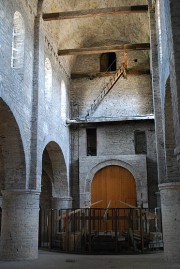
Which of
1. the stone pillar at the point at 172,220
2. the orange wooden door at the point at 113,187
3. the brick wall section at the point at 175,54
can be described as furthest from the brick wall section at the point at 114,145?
the brick wall section at the point at 175,54

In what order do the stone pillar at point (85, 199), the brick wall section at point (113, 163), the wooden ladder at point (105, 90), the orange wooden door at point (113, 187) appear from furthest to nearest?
1. the wooden ladder at point (105, 90)
2. the orange wooden door at point (113, 187)
3. the stone pillar at point (85, 199)
4. the brick wall section at point (113, 163)

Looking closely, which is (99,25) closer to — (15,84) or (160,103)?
(160,103)

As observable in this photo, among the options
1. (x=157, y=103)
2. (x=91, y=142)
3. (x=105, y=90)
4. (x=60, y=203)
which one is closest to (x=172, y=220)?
(x=157, y=103)

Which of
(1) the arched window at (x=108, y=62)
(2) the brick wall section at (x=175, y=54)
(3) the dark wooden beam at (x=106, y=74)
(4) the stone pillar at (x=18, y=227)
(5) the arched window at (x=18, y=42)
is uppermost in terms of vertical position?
(1) the arched window at (x=108, y=62)

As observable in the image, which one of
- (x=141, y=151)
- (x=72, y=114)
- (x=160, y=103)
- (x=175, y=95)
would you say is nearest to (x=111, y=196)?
(x=141, y=151)

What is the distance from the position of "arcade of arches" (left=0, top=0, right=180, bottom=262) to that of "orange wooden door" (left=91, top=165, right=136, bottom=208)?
0.05 meters

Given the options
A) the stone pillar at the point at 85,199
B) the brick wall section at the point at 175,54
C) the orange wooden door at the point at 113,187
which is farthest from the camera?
the orange wooden door at the point at 113,187

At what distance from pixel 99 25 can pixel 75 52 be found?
3.63 metres

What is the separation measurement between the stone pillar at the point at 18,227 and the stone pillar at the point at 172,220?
14.2 feet

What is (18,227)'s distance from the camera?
1120 centimetres

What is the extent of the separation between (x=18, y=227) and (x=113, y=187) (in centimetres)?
830

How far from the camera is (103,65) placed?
69.0 feet

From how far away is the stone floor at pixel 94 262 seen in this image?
1001 centimetres

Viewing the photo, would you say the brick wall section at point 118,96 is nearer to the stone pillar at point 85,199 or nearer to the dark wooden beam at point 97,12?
the stone pillar at point 85,199
